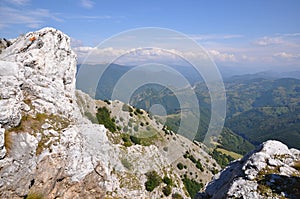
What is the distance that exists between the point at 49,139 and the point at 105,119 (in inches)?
1695

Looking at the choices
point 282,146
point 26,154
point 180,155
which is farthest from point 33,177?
point 180,155

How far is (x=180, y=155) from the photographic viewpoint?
305ft

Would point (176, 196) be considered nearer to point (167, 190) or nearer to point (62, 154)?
point (167, 190)

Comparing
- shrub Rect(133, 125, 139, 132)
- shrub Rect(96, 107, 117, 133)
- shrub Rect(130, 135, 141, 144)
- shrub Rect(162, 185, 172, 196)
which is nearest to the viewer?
shrub Rect(162, 185, 172, 196)

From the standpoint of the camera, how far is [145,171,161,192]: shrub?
50.0m

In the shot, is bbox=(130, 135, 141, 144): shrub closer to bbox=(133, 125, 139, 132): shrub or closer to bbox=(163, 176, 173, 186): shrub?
bbox=(133, 125, 139, 132): shrub

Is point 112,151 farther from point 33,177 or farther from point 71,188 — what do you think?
point 33,177

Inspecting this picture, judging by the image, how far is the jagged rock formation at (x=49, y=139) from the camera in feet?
75.2

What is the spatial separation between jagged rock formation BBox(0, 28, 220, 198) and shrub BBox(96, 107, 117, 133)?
15485 millimetres

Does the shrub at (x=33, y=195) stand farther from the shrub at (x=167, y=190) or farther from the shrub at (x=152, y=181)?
the shrub at (x=167, y=190)

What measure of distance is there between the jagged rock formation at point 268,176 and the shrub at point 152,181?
3010 centimetres

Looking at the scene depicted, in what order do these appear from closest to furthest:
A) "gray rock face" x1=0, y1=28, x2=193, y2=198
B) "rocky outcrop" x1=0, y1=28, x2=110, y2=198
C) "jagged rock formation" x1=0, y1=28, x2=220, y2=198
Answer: "rocky outcrop" x1=0, y1=28, x2=110, y2=198 < "gray rock face" x1=0, y1=28, x2=193, y2=198 < "jagged rock formation" x1=0, y1=28, x2=220, y2=198

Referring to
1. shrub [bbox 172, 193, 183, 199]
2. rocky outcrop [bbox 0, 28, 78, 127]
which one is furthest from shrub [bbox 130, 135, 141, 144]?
rocky outcrop [bbox 0, 28, 78, 127]

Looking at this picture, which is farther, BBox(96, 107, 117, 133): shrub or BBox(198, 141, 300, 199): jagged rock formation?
BBox(96, 107, 117, 133): shrub
